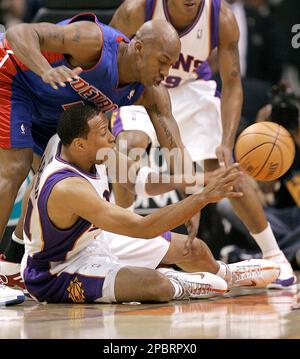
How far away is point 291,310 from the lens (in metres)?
4.80

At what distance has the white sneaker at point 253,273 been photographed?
224 inches

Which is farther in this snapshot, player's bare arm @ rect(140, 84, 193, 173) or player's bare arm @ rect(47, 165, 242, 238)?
player's bare arm @ rect(140, 84, 193, 173)

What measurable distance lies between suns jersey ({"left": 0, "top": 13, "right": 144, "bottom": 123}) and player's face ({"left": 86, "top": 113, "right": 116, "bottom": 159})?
307 mm

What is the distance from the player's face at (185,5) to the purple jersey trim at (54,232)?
69.1 inches

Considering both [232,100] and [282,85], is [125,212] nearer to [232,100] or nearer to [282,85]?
[232,100]

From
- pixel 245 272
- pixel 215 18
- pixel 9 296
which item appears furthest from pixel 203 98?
pixel 9 296

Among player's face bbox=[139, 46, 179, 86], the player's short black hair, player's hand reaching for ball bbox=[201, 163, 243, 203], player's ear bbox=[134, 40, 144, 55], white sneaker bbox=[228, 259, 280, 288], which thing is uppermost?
player's ear bbox=[134, 40, 144, 55]

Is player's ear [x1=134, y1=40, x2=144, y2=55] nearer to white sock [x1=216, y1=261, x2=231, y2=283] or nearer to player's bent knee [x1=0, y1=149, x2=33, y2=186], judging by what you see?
player's bent knee [x1=0, y1=149, x2=33, y2=186]

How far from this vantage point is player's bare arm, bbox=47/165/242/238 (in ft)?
14.3

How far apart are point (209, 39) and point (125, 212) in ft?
6.67

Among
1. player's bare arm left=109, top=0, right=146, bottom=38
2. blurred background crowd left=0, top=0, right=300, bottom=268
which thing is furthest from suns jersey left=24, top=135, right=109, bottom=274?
blurred background crowd left=0, top=0, right=300, bottom=268

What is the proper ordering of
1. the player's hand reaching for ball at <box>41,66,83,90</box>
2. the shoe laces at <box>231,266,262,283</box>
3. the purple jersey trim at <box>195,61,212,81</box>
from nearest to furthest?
the player's hand reaching for ball at <box>41,66,83,90</box> → the shoe laces at <box>231,266,262,283</box> → the purple jersey trim at <box>195,61,212,81</box>

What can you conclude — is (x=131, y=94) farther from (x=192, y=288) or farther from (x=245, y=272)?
(x=245, y=272)
